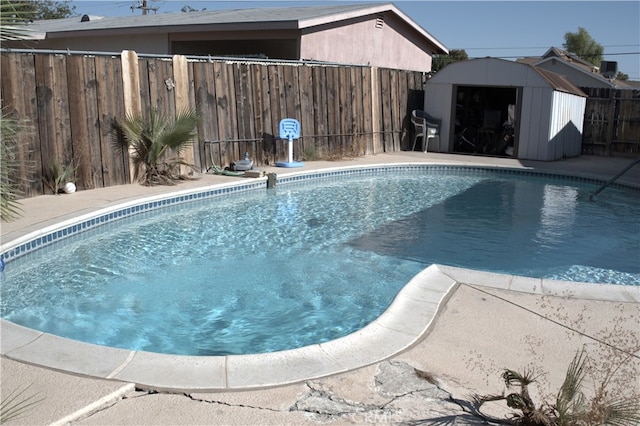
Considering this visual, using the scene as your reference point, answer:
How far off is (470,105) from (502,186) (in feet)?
19.1

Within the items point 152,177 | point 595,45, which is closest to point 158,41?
point 152,177

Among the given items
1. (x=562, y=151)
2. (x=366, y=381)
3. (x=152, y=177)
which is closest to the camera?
(x=366, y=381)

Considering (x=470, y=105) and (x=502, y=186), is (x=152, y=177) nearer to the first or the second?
(x=502, y=186)

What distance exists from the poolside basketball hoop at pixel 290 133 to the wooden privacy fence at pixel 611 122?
29.8ft

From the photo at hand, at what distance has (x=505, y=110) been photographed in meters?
17.7

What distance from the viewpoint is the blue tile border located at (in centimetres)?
667

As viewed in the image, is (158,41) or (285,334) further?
(158,41)

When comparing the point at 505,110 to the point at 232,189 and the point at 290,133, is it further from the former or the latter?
the point at 232,189

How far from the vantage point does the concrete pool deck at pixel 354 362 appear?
10.4ft

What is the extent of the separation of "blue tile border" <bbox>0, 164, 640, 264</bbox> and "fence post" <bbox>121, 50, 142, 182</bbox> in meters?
1.25

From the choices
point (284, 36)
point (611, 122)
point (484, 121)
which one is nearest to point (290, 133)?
point (284, 36)

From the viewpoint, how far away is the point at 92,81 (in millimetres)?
8992

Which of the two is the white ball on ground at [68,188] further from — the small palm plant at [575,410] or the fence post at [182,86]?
the small palm plant at [575,410]

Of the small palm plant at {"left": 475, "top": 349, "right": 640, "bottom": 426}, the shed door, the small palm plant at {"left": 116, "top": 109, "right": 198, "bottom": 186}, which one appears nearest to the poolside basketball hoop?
the small palm plant at {"left": 116, "top": 109, "right": 198, "bottom": 186}
